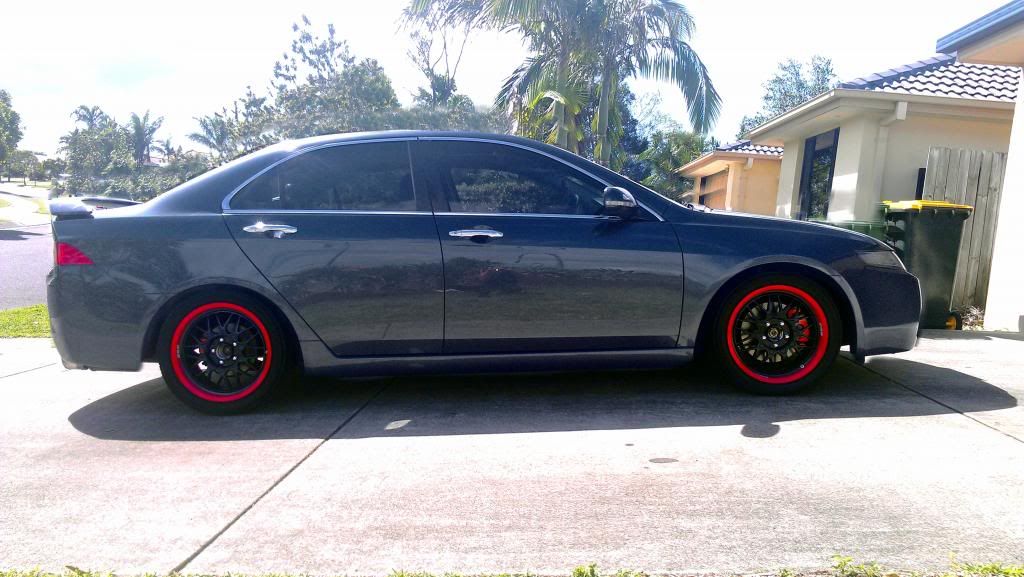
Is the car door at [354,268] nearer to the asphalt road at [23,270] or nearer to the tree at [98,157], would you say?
the asphalt road at [23,270]

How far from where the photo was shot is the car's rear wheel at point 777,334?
396 centimetres

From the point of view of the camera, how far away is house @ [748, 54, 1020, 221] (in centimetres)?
885

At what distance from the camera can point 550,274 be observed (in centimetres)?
383

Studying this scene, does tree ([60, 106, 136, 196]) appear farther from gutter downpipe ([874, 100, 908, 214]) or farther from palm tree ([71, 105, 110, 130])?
gutter downpipe ([874, 100, 908, 214])

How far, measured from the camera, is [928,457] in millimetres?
3072

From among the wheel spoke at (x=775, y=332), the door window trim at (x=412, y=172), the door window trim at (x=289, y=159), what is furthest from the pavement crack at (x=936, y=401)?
the door window trim at (x=289, y=159)

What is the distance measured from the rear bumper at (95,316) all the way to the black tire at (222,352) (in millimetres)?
163

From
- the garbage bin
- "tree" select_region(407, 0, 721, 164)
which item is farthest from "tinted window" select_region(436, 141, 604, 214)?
"tree" select_region(407, 0, 721, 164)

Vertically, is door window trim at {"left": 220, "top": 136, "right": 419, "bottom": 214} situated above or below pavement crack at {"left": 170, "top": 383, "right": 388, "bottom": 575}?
above

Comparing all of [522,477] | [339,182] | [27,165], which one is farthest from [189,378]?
[27,165]

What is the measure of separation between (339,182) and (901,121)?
8.27 metres

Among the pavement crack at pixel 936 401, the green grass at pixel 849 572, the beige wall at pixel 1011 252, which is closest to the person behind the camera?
the green grass at pixel 849 572

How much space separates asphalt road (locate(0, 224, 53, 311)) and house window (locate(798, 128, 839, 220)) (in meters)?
12.5

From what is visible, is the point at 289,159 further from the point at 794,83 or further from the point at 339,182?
the point at 794,83
